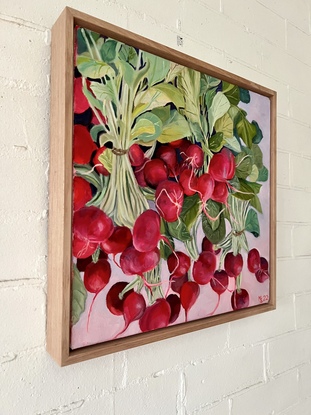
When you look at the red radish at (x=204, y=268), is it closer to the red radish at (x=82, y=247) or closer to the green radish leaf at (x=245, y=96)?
the red radish at (x=82, y=247)

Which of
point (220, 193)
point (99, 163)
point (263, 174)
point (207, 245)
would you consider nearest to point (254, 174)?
point (263, 174)

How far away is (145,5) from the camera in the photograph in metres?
0.86

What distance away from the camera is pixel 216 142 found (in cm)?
92

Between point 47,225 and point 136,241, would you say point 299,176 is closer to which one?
point 136,241

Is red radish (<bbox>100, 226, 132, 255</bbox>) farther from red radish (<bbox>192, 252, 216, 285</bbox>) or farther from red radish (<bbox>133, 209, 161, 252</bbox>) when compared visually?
red radish (<bbox>192, 252, 216, 285</bbox>)

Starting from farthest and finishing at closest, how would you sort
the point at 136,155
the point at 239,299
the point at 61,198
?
the point at 239,299, the point at 136,155, the point at 61,198

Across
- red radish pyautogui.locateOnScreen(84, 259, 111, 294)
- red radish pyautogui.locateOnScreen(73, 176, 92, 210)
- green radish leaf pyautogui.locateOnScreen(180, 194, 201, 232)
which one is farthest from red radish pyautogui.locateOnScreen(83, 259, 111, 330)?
green radish leaf pyautogui.locateOnScreen(180, 194, 201, 232)

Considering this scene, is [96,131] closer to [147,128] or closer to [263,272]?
[147,128]

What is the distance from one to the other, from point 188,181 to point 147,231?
0.15m

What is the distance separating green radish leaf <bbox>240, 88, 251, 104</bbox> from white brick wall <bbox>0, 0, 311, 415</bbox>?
3.5 inches

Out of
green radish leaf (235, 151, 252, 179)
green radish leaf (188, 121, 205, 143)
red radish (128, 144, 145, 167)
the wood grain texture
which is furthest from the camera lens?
green radish leaf (235, 151, 252, 179)

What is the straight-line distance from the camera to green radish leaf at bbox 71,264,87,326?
0.69m

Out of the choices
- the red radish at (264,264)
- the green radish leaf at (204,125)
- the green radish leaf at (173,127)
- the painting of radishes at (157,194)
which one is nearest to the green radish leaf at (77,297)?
the painting of radishes at (157,194)

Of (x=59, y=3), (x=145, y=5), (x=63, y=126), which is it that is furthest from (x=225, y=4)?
(x=63, y=126)
